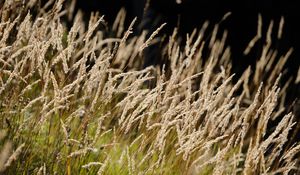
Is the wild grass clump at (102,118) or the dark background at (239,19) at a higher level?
the dark background at (239,19)

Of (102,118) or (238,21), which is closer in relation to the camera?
(102,118)

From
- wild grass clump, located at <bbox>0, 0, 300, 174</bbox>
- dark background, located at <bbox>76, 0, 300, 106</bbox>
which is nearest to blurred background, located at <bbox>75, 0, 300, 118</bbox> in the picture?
dark background, located at <bbox>76, 0, 300, 106</bbox>

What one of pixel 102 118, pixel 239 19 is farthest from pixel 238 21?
pixel 102 118

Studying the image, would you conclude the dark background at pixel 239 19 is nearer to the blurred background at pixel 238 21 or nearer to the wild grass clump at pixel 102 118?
the blurred background at pixel 238 21

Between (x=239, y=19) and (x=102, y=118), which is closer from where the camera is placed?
(x=102, y=118)

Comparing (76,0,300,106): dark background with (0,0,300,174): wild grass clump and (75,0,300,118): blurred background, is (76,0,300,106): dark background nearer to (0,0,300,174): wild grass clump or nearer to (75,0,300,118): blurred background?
(75,0,300,118): blurred background

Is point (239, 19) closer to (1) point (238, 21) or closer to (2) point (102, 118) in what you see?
(1) point (238, 21)

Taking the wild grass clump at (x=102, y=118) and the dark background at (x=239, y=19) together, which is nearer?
the wild grass clump at (x=102, y=118)

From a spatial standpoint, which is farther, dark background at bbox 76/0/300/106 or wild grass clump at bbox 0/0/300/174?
dark background at bbox 76/0/300/106

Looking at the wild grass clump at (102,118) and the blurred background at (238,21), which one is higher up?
the blurred background at (238,21)

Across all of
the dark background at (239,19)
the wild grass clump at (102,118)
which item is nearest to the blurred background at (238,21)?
the dark background at (239,19)

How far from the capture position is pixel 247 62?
5.62 m

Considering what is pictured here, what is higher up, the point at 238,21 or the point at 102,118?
the point at 238,21

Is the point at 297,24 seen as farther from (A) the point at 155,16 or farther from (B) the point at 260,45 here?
(A) the point at 155,16
